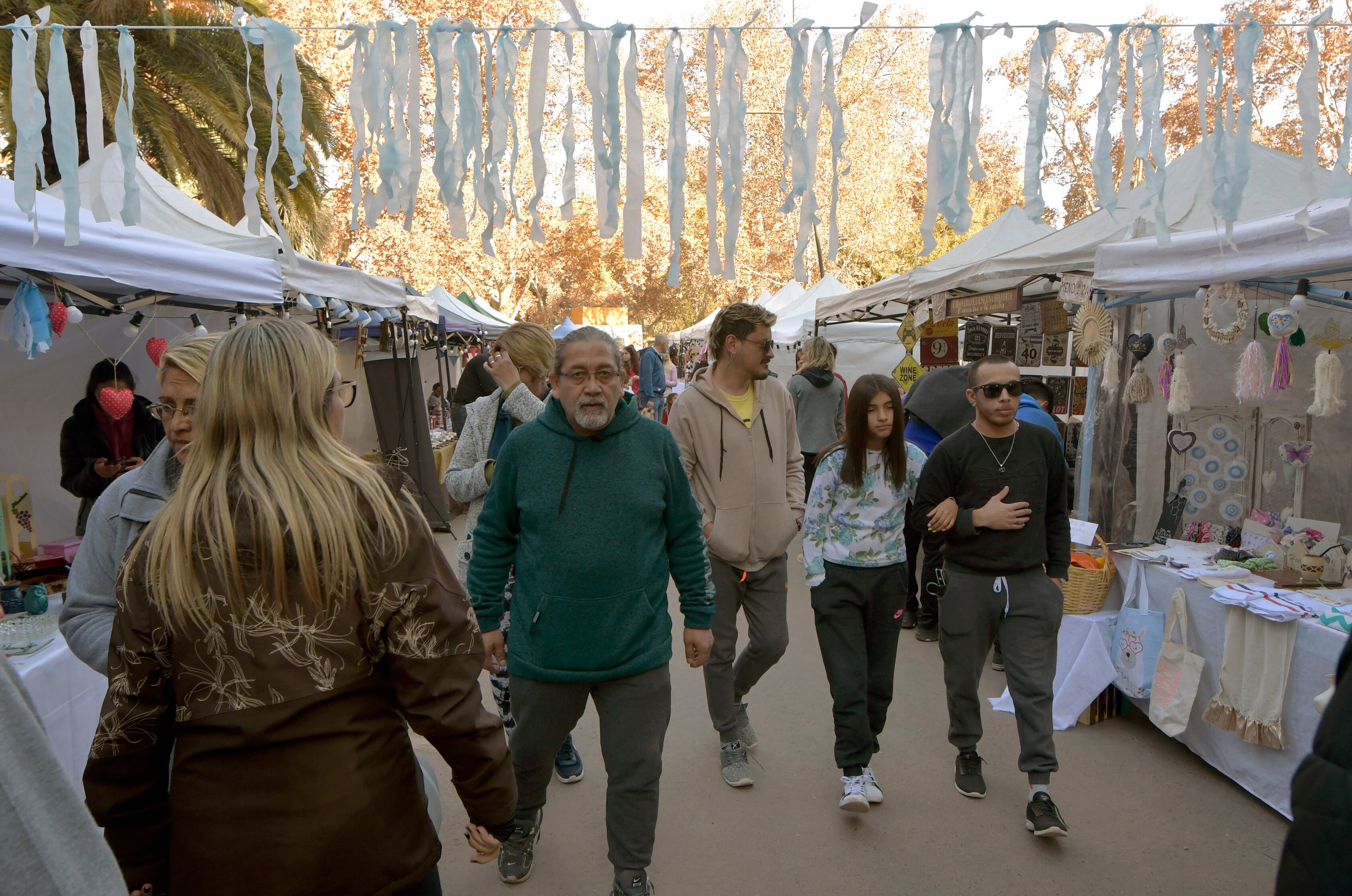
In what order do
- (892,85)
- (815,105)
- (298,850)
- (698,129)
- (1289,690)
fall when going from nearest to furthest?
1. (298,850)
2. (815,105)
3. (1289,690)
4. (698,129)
5. (892,85)

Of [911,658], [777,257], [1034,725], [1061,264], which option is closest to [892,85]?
[777,257]

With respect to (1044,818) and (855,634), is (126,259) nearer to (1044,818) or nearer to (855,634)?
(855,634)

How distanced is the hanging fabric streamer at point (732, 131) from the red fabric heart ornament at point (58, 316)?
3280 millimetres

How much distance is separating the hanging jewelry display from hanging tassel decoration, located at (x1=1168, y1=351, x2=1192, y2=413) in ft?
1.41

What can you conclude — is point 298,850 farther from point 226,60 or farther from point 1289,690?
point 226,60

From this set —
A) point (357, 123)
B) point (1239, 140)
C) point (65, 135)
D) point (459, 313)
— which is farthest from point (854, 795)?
point (459, 313)

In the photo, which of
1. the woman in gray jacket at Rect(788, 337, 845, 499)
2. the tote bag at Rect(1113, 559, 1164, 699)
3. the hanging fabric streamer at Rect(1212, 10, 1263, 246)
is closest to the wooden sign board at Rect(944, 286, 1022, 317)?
the woman in gray jacket at Rect(788, 337, 845, 499)

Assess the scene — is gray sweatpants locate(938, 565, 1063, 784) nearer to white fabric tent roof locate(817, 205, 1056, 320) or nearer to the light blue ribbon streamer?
the light blue ribbon streamer

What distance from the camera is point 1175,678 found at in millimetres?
3932

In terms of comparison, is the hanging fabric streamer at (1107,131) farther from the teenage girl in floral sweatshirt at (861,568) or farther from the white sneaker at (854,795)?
the white sneaker at (854,795)

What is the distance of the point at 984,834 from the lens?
3.29 meters

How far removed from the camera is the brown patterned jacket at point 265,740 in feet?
4.65

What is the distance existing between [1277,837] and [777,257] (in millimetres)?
24144

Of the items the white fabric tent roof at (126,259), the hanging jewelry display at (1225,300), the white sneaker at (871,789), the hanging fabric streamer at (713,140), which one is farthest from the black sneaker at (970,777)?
the white fabric tent roof at (126,259)
